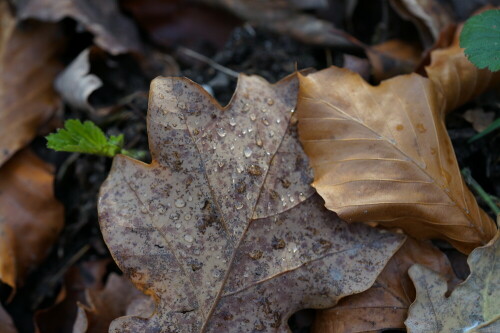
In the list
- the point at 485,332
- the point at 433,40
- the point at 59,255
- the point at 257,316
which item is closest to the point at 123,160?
the point at 257,316

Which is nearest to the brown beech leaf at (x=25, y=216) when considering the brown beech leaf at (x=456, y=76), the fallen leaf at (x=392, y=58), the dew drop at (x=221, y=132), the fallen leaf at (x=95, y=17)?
the fallen leaf at (x=95, y=17)

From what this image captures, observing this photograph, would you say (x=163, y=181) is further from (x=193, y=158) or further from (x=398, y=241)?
(x=398, y=241)

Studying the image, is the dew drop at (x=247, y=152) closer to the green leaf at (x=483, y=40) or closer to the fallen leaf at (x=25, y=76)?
the green leaf at (x=483, y=40)

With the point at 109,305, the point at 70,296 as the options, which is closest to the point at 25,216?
the point at 70,296

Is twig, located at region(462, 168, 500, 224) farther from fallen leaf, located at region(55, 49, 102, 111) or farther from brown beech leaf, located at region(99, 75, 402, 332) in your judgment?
fallen leaf, located at region(55, 49, 102, 111)

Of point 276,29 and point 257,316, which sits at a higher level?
point 276,29

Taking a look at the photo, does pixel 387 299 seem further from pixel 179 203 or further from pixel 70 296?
pixel 70 296

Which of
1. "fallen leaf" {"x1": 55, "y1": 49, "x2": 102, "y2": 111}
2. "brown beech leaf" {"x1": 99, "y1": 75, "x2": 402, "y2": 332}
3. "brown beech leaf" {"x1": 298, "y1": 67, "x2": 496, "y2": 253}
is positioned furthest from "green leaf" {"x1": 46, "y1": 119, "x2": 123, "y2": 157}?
"brown beech leaf" {"x1": 298, "y1": 67, "x2": 496, "y2": 253}
